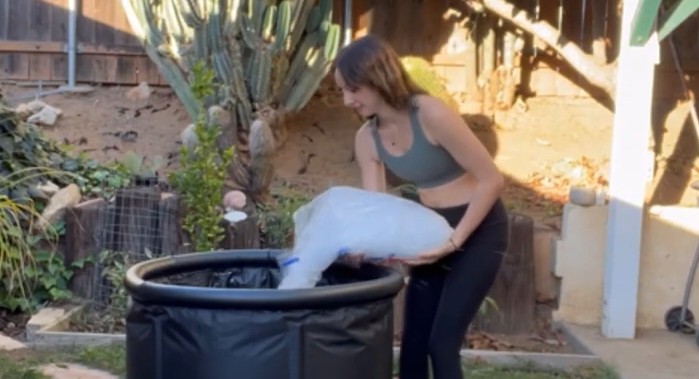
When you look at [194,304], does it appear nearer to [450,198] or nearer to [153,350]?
[153,350]

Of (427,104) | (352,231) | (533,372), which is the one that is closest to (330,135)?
(533,372)

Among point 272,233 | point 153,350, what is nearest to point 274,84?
point 272,233

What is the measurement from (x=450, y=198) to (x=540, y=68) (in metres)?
6.28

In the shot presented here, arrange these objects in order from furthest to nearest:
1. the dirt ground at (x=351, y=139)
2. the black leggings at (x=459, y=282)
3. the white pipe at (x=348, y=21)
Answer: the white pipe at (x=348, y=21)
the dirt ground at (x=351, y=139)
the black leggings at (x=459, y=282)

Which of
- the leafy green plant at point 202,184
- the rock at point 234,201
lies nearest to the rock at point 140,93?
the rock at point 234,201

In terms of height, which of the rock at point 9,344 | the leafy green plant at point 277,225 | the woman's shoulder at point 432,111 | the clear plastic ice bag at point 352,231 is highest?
the woman's shoulder at point 432,111

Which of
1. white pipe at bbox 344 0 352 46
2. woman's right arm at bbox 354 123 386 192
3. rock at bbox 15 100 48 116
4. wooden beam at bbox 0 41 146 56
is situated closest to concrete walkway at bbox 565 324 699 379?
woman's right arm at bbox 354 123 386 192

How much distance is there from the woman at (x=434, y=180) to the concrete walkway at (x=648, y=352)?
207cm

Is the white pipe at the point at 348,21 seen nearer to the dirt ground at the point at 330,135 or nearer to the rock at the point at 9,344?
the dirt ground at the point at 330,135

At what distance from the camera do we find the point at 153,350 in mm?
2879

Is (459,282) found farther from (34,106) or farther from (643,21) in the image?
(34,106)

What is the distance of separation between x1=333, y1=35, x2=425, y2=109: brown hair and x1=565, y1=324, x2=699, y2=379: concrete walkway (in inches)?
103

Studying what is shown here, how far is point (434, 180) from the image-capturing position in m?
3.60

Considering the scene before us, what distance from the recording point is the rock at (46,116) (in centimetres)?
861
